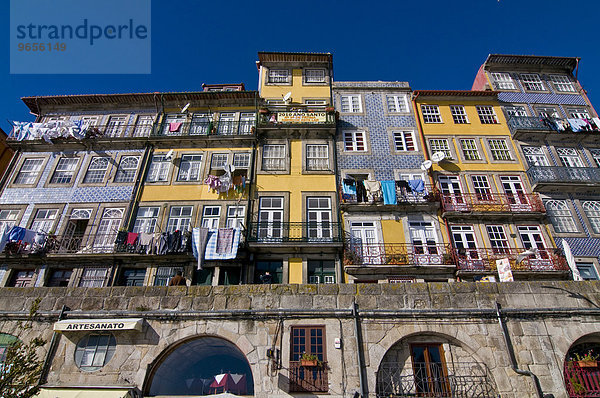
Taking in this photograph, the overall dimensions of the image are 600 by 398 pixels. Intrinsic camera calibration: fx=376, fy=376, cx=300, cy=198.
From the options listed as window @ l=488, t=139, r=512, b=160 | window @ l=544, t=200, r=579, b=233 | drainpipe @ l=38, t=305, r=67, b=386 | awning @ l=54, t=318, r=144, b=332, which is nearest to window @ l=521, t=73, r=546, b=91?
window @ l=488, t=139, r=512, b=160

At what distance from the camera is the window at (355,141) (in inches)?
816

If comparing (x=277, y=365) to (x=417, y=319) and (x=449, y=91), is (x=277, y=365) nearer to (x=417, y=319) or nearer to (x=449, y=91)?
(x=417, y=319)

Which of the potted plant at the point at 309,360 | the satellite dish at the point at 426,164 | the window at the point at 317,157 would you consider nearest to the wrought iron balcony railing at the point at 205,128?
the window at the point at 317,157

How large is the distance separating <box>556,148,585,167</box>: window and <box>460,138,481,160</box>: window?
4429mm

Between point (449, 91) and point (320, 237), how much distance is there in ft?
41.1

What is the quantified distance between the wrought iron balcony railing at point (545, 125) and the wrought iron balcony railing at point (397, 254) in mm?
9182

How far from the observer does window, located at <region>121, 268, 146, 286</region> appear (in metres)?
16.8

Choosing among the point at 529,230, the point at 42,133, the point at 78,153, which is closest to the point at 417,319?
the point at 529,230

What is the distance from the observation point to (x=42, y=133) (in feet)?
67.6

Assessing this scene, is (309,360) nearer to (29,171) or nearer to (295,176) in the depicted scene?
(295,176)

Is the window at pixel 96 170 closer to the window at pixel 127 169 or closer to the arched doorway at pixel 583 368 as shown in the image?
the window at pixel 127 169

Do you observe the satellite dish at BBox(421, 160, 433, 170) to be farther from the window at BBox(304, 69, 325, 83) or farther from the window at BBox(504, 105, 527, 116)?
the window at BBox(304, 69, 325, 83)

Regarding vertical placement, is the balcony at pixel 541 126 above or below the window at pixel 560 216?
above

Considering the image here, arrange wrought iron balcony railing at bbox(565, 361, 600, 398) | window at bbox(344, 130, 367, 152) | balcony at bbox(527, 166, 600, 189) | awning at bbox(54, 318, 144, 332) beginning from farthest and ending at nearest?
1. window at bbox(344, 130, 367, 152)
2. balcony at bbox(527, 166, 600, 189)
3. awning at bbox(54, 318, 144, 332)
4. wrought iron balcony railing at bbox(565, 361, 600, 398)
